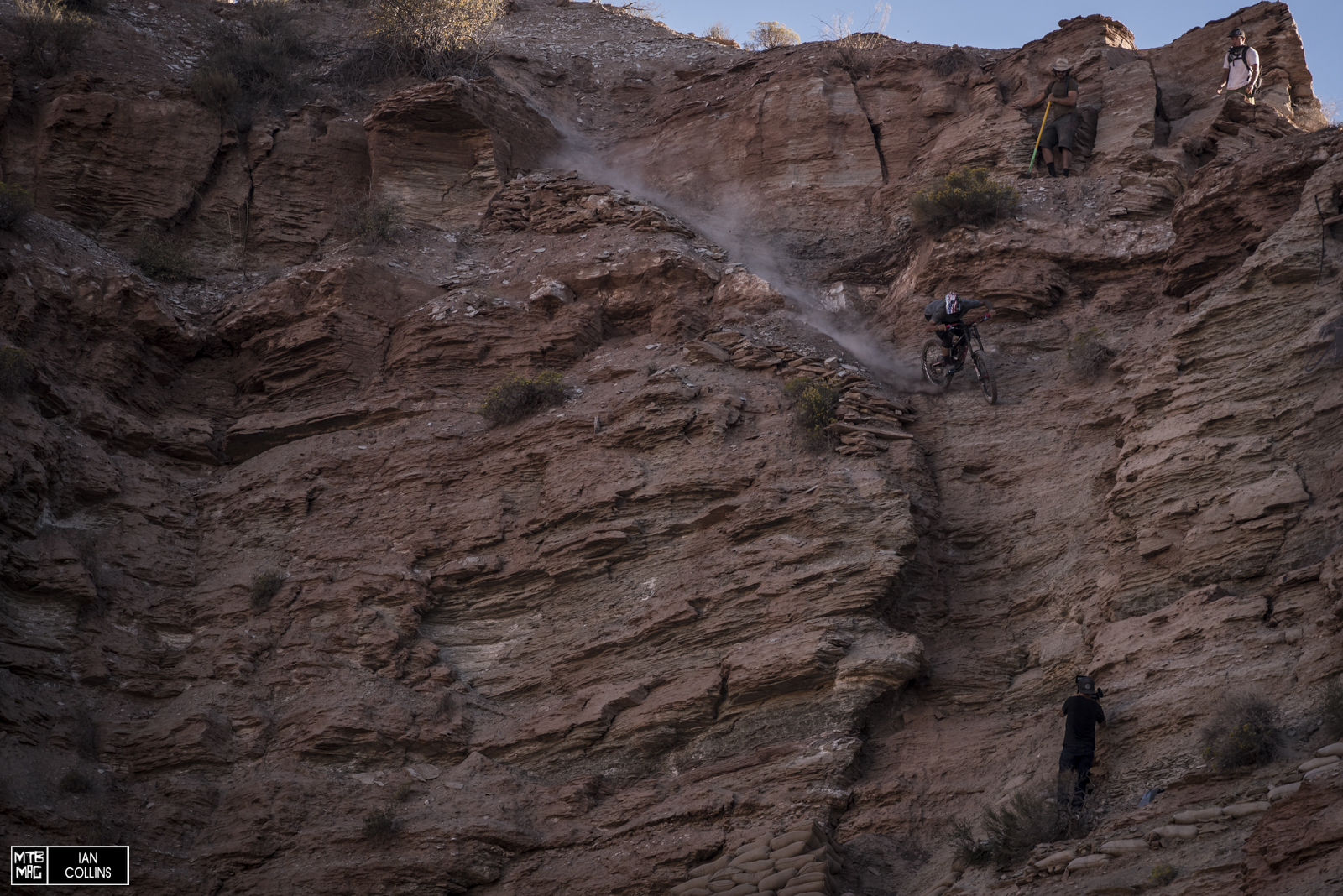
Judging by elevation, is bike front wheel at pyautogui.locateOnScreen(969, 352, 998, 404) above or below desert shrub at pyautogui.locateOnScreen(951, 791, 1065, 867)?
above

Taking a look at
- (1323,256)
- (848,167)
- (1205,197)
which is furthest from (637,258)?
Result: (1323,256)

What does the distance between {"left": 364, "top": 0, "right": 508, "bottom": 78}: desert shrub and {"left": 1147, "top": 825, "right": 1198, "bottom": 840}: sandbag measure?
1744 centimetres

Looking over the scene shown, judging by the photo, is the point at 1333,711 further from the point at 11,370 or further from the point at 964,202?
the point at 11,370

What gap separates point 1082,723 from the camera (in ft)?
29.7

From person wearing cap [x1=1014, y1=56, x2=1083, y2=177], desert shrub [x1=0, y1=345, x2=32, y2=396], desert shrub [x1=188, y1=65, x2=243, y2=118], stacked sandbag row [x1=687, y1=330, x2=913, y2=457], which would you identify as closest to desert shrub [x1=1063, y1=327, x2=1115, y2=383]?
stacked sandbag row [x1=687, y1=330, x2=913, y2=457]

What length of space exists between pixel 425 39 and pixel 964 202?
10.7m

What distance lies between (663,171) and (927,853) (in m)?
13.6

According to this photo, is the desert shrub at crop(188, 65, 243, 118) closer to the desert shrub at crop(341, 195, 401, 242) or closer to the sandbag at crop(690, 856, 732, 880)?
the desert shrub at crop(341, 195, 401, 242)

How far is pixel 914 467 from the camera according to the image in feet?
42.0

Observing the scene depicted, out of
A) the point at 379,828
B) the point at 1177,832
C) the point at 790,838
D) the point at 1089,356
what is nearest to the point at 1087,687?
the point at 1177,832

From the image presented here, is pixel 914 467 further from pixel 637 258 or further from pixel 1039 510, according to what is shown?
pixel 637 258

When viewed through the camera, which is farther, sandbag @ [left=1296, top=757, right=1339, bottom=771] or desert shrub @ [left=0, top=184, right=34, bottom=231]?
desert shrub @ [left=0, top=184, right=34, bottom=231]

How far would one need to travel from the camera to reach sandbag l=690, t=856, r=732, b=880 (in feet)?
31.6

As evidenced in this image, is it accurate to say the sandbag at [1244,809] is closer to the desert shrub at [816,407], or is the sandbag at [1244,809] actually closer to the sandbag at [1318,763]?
the sandbag at [1318,763]
